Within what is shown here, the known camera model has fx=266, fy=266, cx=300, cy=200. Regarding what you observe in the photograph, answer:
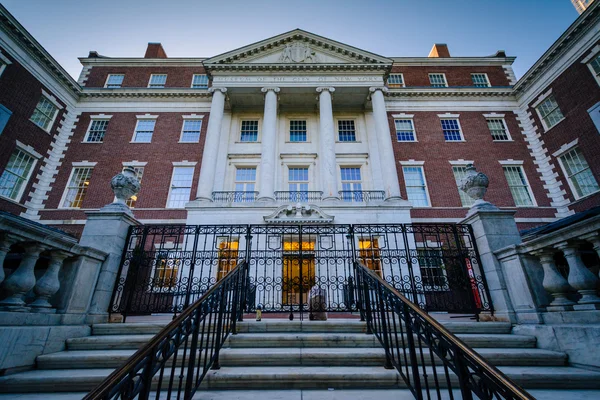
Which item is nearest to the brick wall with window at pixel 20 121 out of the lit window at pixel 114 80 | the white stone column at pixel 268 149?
the lit window at pixel 114 80

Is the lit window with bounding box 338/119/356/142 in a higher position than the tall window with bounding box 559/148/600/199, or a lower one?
higher

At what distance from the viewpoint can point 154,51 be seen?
87.8 ft

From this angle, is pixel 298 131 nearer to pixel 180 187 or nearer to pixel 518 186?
pixel 180 187

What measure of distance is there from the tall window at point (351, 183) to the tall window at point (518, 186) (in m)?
10.7

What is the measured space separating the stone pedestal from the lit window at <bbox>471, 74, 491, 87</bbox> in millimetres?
28323

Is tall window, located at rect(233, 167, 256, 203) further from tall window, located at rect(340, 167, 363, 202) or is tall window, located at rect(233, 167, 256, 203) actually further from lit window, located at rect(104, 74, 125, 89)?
lit window, located at rect(104, 74, 125, 89)

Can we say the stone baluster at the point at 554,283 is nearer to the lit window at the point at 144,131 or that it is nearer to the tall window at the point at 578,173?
the tall window at the point at 578,173

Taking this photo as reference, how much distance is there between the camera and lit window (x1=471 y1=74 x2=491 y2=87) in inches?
931

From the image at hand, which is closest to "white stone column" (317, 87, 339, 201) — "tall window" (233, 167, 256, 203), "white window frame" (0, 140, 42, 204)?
"tall window" (233, 167, 256, 203)

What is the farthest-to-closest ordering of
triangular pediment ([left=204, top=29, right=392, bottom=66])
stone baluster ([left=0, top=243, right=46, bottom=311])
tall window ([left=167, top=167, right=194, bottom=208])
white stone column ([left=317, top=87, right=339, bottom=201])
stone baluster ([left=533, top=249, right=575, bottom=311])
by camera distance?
triangular pediment ([left=204, top=29, right=392, bottom=66]), tall window ([left=167, top=167, right=194, bottom=208]), white stone column ([left=317, top=87, right=339, bottom=201]), stone baluster ([left=533, top=249, right=575, bottom=311]), stone baluster ([left=0, top=243, right=46, bottom=311])

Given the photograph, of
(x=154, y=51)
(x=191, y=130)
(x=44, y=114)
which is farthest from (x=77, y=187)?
(x=154, y=51)

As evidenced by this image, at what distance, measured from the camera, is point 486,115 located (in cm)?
2156

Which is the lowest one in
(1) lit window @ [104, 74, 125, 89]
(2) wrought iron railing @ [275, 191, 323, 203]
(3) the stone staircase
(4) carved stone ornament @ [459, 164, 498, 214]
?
(3) the stone staircase

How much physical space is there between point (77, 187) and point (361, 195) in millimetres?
20140
